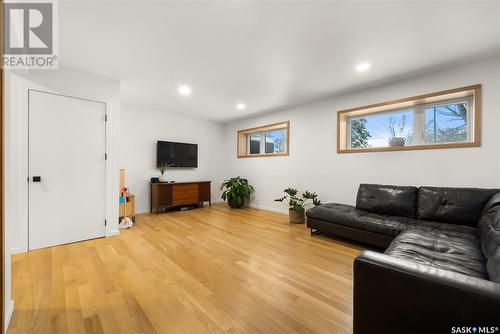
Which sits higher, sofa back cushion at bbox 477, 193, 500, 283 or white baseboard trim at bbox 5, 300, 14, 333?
sofa back cushion at bbox 477, 193, 500, 283

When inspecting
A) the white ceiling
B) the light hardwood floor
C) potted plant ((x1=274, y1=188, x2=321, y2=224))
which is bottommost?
the light hardwood floor

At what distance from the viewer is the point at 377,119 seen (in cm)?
368

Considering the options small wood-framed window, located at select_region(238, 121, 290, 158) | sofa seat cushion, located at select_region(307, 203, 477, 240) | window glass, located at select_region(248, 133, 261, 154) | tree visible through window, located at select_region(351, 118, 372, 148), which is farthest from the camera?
window glass, located at select_region(248, 133, 261, 154)

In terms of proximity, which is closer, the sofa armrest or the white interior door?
the sofa armrest

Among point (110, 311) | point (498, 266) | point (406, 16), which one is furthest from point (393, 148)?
point (110, 311)

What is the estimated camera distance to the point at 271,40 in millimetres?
2219

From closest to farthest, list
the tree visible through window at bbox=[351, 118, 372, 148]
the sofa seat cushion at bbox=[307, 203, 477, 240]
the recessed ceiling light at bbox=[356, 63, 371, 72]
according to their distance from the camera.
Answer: the sofa seat cushion at bbox=[307, 203, 477, 240], the recessed ceiling light at bbox=[356, 63, 371, 72], the tree visible through window at bbox=[351, 118, 372, 148]

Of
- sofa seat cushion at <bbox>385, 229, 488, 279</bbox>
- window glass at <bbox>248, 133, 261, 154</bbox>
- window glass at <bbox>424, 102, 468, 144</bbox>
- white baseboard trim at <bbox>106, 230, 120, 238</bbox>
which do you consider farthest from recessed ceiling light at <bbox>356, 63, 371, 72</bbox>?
white baseboard trim at <bbox>106, 230, 120, 238</bbox>

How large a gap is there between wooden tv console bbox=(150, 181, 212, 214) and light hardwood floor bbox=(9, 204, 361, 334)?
A: 4.94 feet

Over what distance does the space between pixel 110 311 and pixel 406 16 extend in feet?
11.4

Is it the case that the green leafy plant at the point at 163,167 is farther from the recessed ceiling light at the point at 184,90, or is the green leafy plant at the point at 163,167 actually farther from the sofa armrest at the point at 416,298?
the sofa armrest at the point at 416,298

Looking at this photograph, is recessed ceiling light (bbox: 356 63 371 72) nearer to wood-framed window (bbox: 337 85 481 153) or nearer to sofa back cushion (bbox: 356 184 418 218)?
wood-framed window (bbox: 337 85 481 153)

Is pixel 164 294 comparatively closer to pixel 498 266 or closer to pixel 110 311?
pixel 110 311

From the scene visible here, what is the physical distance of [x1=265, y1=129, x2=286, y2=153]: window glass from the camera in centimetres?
520
